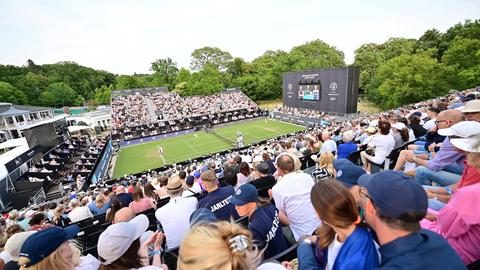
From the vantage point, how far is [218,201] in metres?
3.63

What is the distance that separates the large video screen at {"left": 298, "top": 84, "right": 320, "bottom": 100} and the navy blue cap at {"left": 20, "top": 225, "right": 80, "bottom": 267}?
1259 inches

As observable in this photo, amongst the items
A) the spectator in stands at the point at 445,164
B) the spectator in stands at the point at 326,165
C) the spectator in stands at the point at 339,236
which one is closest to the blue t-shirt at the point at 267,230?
the spectator in stands at the point at 339,236

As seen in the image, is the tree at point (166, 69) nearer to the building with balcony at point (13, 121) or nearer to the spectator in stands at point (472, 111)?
the building with balcony at point (13, 121)

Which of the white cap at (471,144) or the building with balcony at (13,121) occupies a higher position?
the white cap at (471,144)

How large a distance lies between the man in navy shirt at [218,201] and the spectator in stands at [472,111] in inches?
167

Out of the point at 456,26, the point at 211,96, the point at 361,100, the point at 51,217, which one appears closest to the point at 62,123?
the point at 211,96

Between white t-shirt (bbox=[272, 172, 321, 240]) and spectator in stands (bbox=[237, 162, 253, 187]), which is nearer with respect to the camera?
white t-shirt (bbox=[272, 172, 321, 240])

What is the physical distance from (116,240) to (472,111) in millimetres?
5465

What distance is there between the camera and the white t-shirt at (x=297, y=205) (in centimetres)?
305

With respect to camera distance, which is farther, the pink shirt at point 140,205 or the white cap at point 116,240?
the pink shirt at point 140,205

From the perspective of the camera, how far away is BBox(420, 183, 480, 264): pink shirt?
1759 mm

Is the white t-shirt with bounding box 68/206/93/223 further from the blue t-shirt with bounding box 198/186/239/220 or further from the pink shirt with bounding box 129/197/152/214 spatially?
the blue t-shirt with bounding box 198/186/239/220

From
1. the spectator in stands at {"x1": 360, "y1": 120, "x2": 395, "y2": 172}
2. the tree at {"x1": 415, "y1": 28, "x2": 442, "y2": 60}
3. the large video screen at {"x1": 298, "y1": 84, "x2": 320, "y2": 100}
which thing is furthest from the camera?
the tree at {"x1": 415, "y1": 28, "x2": 442, "y2": 60}

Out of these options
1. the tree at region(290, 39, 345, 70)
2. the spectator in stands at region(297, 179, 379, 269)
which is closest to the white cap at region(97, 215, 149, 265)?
the spectator in stands at region(297, 179, 379, 269)
